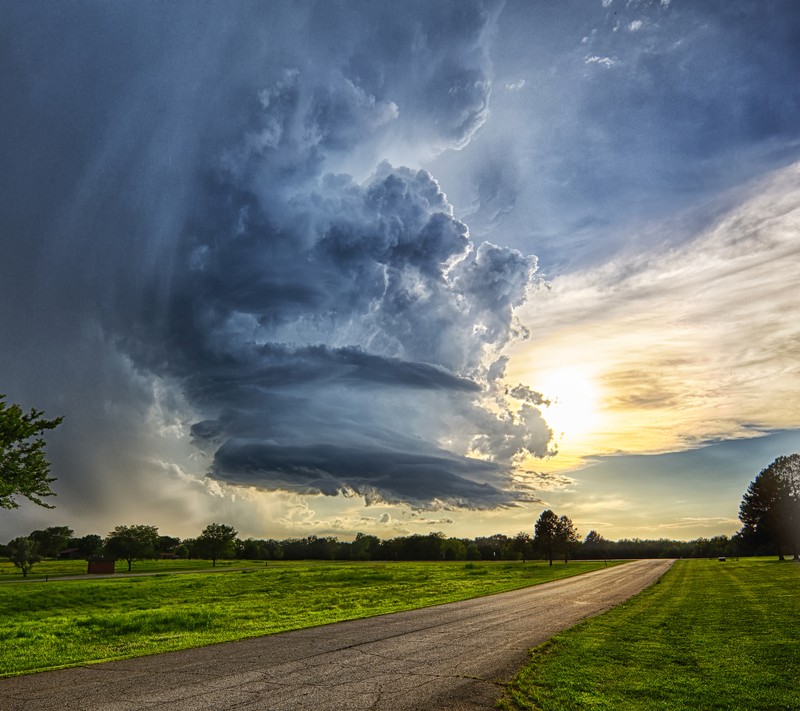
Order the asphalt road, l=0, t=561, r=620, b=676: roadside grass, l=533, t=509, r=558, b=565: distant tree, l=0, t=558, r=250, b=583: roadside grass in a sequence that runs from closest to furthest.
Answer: the asphalt road < l=0, t=561, r=620, b=676: roadside grass < l=0, t=558, r=250, b=583: roadside grass < l=533, t=509, r=558, b=565: distant tree

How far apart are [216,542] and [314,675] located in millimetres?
131241

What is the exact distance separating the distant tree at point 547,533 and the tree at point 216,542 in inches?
2889

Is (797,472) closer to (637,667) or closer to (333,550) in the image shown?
(637,667)

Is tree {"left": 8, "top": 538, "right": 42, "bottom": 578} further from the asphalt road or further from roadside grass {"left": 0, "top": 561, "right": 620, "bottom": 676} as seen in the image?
the asphalt road

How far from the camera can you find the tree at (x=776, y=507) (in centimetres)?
9906

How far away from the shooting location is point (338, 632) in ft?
68.8

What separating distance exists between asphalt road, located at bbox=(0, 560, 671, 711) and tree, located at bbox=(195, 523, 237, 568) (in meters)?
122

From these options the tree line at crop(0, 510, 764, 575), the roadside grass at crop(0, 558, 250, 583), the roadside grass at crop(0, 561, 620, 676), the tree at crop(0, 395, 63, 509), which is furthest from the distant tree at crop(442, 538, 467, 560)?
the tree at crop(0, 395, 63, 509)

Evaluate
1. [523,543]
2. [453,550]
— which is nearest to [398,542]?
[453,550]

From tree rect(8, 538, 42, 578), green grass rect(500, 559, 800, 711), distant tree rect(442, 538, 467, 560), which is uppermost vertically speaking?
distant tree rect(442, 538, 467, 560)

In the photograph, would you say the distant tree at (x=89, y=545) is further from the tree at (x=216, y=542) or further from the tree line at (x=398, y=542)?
the tree at (x=216, y=542)

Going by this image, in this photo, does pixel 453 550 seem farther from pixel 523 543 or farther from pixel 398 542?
pixel 523 543

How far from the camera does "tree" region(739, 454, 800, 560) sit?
99.1 m

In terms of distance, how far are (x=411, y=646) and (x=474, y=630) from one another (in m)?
4.65
